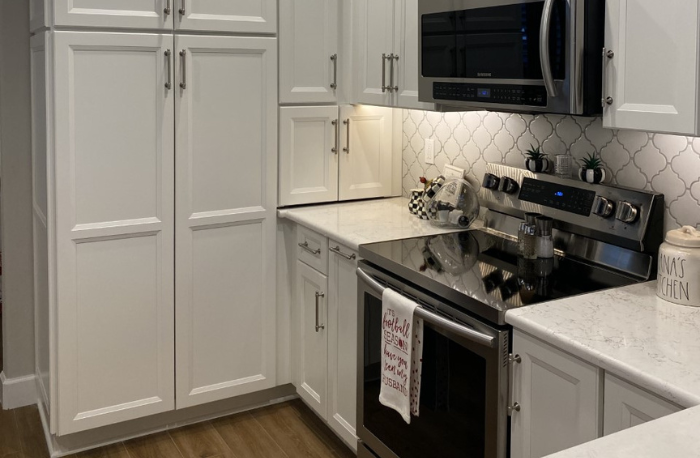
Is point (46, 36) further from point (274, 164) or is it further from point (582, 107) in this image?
point (582, 107)

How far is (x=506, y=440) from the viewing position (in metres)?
1.96

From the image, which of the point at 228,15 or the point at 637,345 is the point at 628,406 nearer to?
the point at 637,345

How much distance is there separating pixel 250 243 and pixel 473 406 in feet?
4.82

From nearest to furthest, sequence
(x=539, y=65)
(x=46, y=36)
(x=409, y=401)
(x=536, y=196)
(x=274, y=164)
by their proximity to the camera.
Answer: (x=539, y=65)
(x=409, y=401)
(x=536, y=196)
(x=46, y=36)
(x=274, y=164)

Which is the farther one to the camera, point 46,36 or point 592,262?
point 46,36

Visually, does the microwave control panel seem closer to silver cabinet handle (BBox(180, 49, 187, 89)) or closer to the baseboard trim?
silver cabinet handle (BBox(180, 49, 187, 89))

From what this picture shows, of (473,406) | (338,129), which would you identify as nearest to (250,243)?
(338,129)

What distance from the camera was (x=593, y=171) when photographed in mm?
2373

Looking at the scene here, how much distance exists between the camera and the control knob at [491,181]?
2.78 m

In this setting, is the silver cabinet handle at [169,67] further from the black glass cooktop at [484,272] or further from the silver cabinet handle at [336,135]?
the black glass cooktop at [484,272]

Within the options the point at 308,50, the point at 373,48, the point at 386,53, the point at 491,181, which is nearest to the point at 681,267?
the point at 491,181

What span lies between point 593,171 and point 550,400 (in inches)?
35.0

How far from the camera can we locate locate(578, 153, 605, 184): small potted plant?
2376 mm

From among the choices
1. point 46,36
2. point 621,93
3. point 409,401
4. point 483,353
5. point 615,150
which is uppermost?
point 46,36
